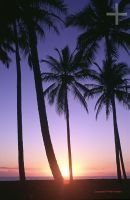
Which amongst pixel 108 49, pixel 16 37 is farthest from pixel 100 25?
pixel 16 37

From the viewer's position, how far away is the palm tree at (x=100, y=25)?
29266 millimetres

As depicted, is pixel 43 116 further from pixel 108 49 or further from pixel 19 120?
pixel 108 49

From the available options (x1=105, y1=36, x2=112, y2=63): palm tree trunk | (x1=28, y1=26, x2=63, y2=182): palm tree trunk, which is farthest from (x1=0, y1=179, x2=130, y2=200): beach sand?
(x1=105, y1=36, x2=112, y2=63): palm tree trunk

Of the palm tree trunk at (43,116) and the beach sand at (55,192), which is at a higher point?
the palm tree trunk at (43,116)

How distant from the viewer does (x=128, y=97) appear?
108 ft

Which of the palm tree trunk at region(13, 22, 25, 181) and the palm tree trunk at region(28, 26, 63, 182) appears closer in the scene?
the palm tree trunk at region(28, 26, 63, 182)

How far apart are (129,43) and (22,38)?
796 centimetres

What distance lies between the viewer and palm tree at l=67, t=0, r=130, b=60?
2927 cm

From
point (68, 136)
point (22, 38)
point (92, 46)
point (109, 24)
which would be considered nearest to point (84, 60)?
point (92, 46)

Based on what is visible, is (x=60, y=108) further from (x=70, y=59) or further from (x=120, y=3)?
(x=120, y=3)

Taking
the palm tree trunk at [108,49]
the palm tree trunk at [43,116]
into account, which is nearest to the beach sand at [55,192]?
the palm tree trunk at [43,116]

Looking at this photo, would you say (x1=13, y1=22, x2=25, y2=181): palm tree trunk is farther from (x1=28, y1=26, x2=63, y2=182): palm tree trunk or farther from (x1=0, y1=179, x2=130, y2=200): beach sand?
(x1=28, y1=26, x2=63, y2=182): palm tree trunk

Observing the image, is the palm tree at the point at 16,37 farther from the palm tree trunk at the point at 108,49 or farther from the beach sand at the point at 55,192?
the palm tree trunk at the point at 108,49

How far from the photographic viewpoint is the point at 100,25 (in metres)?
29.9
